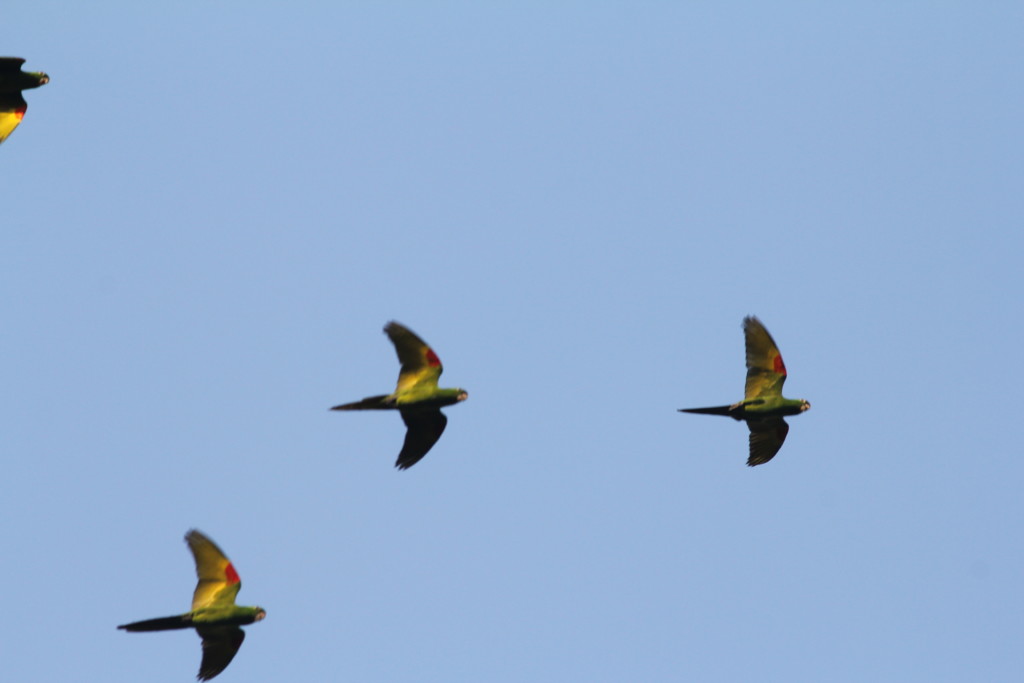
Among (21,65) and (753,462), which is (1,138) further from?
(753,462)

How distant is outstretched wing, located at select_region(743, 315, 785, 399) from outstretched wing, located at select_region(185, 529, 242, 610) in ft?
51.6

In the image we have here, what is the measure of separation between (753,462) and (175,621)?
17107mm

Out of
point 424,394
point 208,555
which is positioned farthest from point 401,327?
point 208,555

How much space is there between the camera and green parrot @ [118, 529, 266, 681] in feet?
118

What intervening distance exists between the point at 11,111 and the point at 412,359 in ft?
38.8

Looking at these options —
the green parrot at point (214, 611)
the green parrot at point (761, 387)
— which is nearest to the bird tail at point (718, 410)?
the green parrot at point (761, 387)

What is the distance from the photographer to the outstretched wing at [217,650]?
36562 mm

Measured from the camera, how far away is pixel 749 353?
41344mm

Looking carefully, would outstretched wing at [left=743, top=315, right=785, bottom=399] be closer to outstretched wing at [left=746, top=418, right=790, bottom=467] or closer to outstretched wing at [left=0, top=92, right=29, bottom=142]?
outstretched wing at [left=746, top=418, right=790, bottom=467]

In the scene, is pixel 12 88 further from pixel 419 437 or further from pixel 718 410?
pixel 718 410

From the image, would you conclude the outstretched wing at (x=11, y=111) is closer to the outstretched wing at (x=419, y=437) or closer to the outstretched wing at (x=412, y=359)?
the outstretched wing at (x=412, y=359)

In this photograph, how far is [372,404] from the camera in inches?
1495

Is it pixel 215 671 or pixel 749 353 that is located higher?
pixel 749 353

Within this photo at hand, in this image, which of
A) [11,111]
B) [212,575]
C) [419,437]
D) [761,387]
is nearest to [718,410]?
[761,387]
